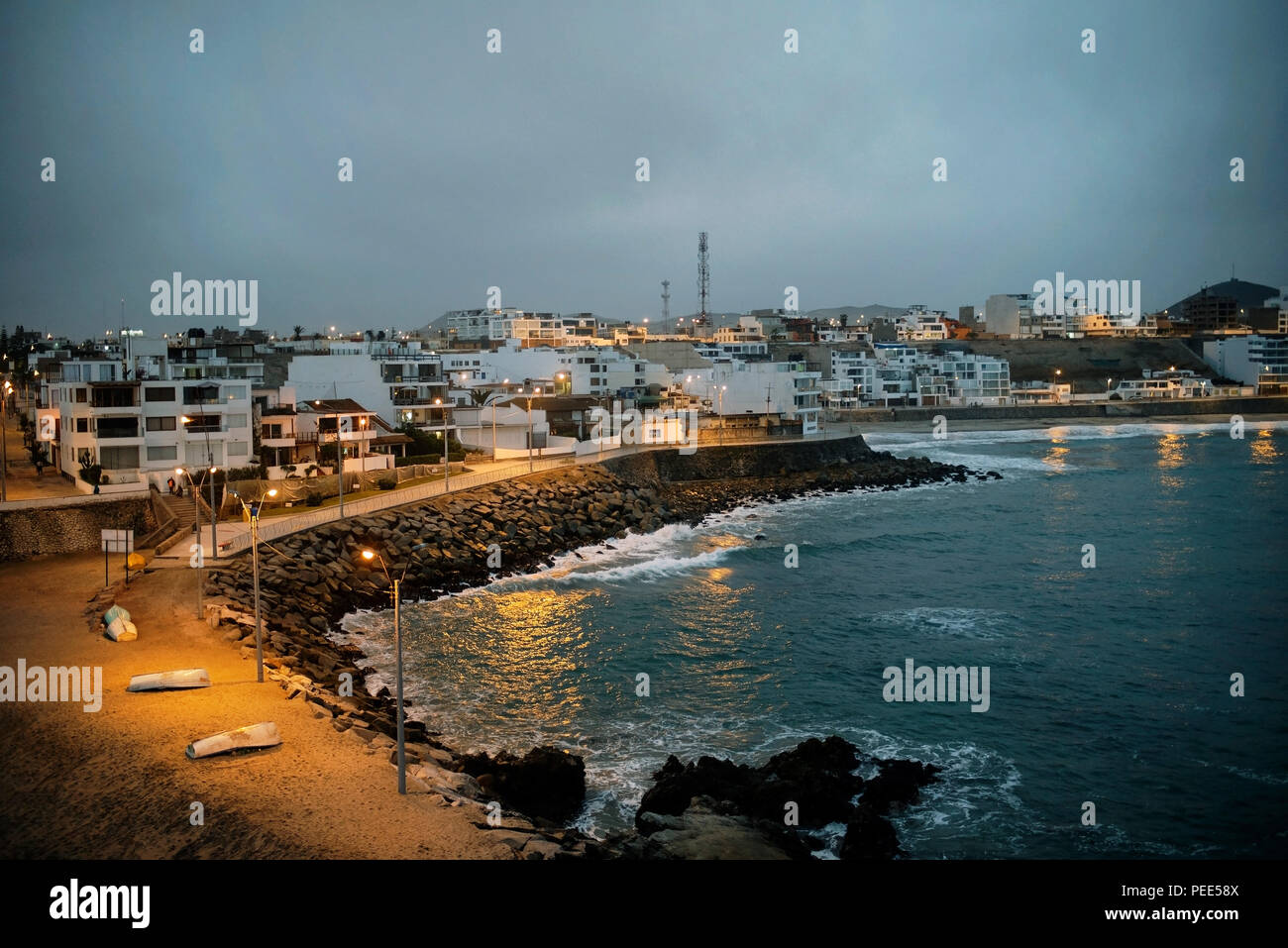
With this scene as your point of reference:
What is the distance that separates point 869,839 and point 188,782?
939cm

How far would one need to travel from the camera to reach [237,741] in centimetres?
1317

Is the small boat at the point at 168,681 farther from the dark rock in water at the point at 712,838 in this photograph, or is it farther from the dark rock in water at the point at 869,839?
the dark rock in water at the point at 869,839

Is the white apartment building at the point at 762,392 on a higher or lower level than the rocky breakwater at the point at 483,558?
higher

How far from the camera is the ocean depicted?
15.0 m

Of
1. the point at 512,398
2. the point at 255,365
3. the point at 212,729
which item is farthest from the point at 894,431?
the point at 212,729

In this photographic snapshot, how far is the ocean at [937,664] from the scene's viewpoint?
1505 cm

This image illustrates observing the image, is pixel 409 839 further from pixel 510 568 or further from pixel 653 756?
pixel 510 568

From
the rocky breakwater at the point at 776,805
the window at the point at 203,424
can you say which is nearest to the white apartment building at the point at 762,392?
the window at the point at 203,424

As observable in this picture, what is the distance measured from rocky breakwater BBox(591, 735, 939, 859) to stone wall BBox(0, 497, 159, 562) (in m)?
20.9

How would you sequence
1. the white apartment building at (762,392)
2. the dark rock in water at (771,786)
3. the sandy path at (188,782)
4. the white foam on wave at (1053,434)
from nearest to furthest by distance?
the sandy path at (188,782), the dark rock in water at (771,786), the white apartment building at (762,392), the white foam on wave at (1053,434)

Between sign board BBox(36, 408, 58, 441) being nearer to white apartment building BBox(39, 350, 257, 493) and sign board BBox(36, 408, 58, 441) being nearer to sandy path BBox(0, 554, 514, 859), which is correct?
white apartment building BBox(39, 350, 257, 493)

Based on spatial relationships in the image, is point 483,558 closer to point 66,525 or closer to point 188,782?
point 66,525

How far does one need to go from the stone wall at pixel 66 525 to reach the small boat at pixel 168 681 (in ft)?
46.4
